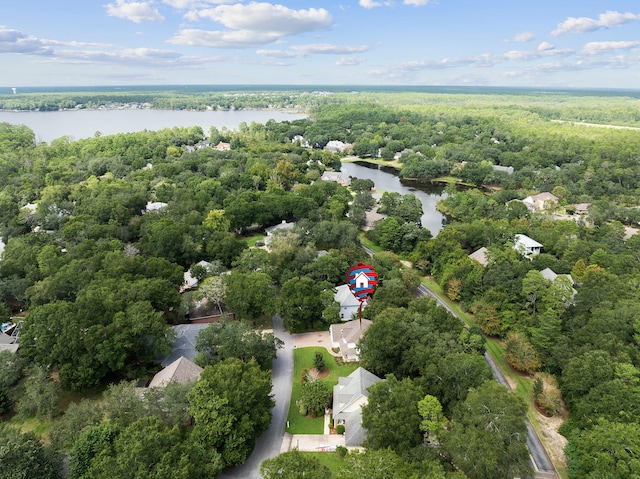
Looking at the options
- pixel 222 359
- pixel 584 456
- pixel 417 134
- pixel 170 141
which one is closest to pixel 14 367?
pixel 222 359

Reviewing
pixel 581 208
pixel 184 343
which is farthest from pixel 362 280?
pixel 581 208

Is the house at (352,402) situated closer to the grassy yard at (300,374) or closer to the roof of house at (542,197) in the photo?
the grassy yard at (300,374)

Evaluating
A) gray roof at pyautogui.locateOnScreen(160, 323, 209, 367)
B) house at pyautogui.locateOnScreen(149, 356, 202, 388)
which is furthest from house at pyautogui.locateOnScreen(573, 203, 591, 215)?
house at pyautogui.locateOnScreen(149, 356, 202, 388)

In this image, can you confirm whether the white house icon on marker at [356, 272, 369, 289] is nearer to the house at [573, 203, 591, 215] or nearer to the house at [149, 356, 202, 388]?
the house at [149, 356, 202, 388]

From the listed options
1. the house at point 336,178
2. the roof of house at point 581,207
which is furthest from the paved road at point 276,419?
the roof of house at point 581,207

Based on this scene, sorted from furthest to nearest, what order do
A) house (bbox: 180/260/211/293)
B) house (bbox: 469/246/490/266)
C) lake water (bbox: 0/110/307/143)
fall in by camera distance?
1. lake water (bbox: 0/110/307/143)
2. house (bbox: 469/246/490/266)
3. house (bbox: 180/260/211/293)

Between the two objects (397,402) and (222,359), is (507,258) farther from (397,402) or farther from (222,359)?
(222,359)
